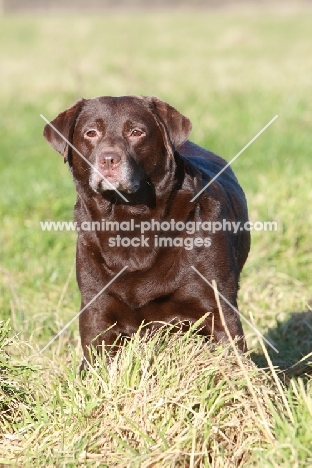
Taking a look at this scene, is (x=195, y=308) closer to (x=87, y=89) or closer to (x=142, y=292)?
(x=142, y=292)

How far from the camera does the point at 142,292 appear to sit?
4234 mm

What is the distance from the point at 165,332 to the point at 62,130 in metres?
1.23

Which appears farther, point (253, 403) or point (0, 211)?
point (0, 211)

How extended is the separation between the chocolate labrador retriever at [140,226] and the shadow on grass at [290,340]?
0.80 m

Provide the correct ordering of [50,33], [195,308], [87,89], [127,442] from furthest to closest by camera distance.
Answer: [50,33] → [87,89] → [195,308] → [127,442]

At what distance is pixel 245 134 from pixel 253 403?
30.1 feet

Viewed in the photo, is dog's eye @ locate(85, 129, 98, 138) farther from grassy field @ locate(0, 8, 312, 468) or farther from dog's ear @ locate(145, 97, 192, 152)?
grassy field @ locate(0, 8, 312, 468)

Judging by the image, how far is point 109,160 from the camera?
13.3ft

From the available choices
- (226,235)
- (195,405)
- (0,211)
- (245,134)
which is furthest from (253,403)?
(245,134)

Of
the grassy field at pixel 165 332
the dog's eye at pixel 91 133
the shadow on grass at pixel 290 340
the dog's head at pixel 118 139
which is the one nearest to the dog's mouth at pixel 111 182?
the dog's head at pixel 118 139

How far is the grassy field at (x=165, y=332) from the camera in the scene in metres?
3.29

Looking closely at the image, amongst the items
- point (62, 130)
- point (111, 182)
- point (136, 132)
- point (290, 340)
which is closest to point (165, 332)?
point (111, 182)

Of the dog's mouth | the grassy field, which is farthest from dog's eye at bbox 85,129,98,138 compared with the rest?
the grassy field

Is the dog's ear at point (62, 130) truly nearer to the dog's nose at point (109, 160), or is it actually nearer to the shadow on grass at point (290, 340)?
the dog's nose at point (109, 160)
